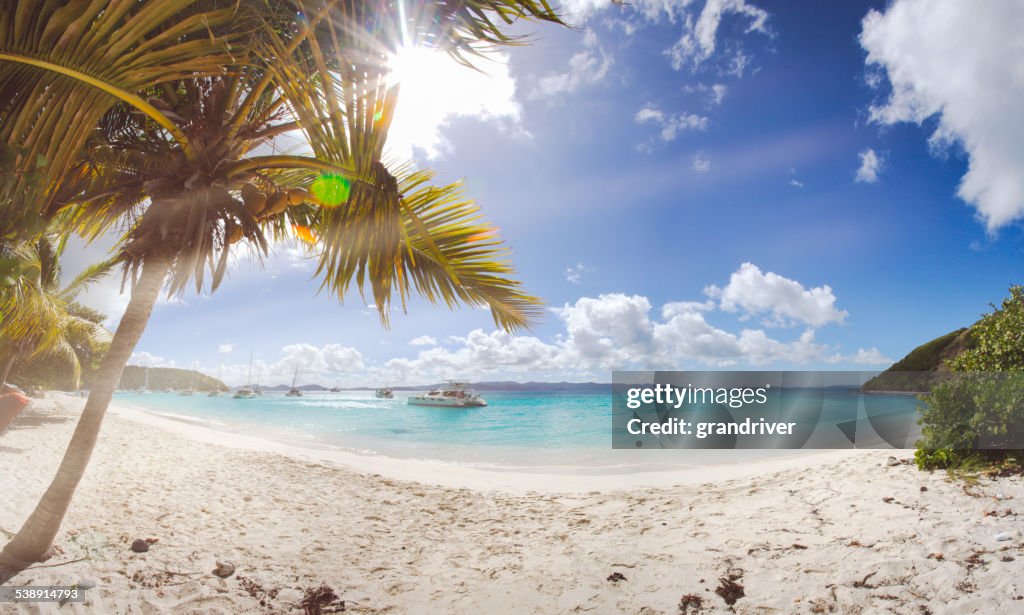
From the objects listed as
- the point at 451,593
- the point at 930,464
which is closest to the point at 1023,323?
the point at 930,464

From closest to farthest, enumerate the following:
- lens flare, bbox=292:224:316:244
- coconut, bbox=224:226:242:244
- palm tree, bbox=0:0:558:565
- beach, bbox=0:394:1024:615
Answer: palm tree, bbox=0:0:558:565 → beach, bbox=0:394:1024:615 → coconut, bbox=224:226:242:244 → lens flare, bbox=292:224:316:244

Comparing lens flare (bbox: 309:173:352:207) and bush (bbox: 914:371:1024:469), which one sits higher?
lens flare (bbox: 309:173:352:207)

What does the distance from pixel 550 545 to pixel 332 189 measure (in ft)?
13.4

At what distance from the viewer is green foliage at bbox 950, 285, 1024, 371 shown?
6359mm

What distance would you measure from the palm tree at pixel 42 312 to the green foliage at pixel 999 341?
9.82 meters

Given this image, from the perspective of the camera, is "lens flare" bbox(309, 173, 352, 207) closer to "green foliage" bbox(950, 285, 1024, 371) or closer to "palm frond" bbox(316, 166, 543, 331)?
"palm frond" bbox(316, 166, 543, 331)

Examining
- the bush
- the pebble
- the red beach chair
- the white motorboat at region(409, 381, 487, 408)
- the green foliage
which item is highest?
the green foliage

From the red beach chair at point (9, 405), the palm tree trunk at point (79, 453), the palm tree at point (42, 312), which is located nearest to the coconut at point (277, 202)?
the palm tree trunk at point (79, 453)

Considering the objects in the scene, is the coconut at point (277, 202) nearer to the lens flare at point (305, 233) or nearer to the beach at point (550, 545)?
the lens flare at point (305, 233)

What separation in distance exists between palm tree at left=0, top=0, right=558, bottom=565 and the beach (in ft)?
4.22

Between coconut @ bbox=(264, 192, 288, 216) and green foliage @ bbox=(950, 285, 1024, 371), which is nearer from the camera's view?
coconut @ bbox=(264, 192, 288, 216)

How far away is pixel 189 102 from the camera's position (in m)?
3.50

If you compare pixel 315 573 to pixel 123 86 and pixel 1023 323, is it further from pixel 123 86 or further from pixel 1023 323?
pixel 1023 323

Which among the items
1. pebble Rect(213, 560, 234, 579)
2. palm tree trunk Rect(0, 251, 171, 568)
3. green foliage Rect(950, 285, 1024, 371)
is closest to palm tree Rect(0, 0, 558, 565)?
palm tree trunk Rect(0, 251, 171, 568)
